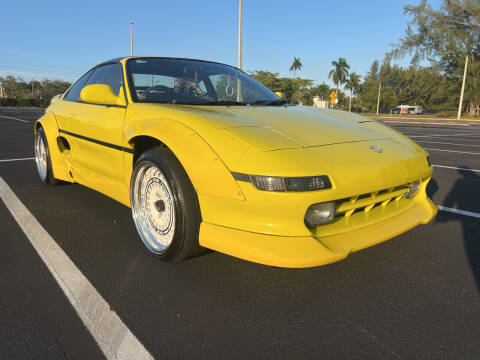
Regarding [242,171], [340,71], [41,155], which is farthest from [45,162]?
[340,71]

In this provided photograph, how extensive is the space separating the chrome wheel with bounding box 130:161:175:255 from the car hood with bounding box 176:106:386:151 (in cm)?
50

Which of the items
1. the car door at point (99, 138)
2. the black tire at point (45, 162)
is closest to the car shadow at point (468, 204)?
the car door at point (99, 138)

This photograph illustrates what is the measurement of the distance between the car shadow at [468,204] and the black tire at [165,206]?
1713mm

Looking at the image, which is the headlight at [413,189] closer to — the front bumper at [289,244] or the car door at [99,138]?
the front bumper at [289,244]

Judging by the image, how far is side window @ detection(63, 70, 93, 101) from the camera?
3837 millimetres

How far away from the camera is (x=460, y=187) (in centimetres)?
454

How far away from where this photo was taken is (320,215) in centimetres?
202

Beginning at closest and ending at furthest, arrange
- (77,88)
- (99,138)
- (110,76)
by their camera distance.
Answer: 1. (99,138)
2. (110,76)
3. (77,88)

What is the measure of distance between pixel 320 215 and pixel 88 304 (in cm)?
130

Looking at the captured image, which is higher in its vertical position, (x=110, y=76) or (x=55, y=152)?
(x=110, y=76)

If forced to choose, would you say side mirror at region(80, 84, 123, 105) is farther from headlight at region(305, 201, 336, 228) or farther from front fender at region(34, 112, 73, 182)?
headlight at region(305, 201, 336, 228)

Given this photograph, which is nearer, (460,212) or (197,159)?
(197,159)

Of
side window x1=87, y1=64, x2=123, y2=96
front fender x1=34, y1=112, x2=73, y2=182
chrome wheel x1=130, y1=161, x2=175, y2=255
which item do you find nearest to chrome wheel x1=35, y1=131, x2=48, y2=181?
front fender x1=34, y1=112, x2=73, y2=182

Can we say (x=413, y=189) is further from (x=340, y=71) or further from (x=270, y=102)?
(x=340, y=71)
